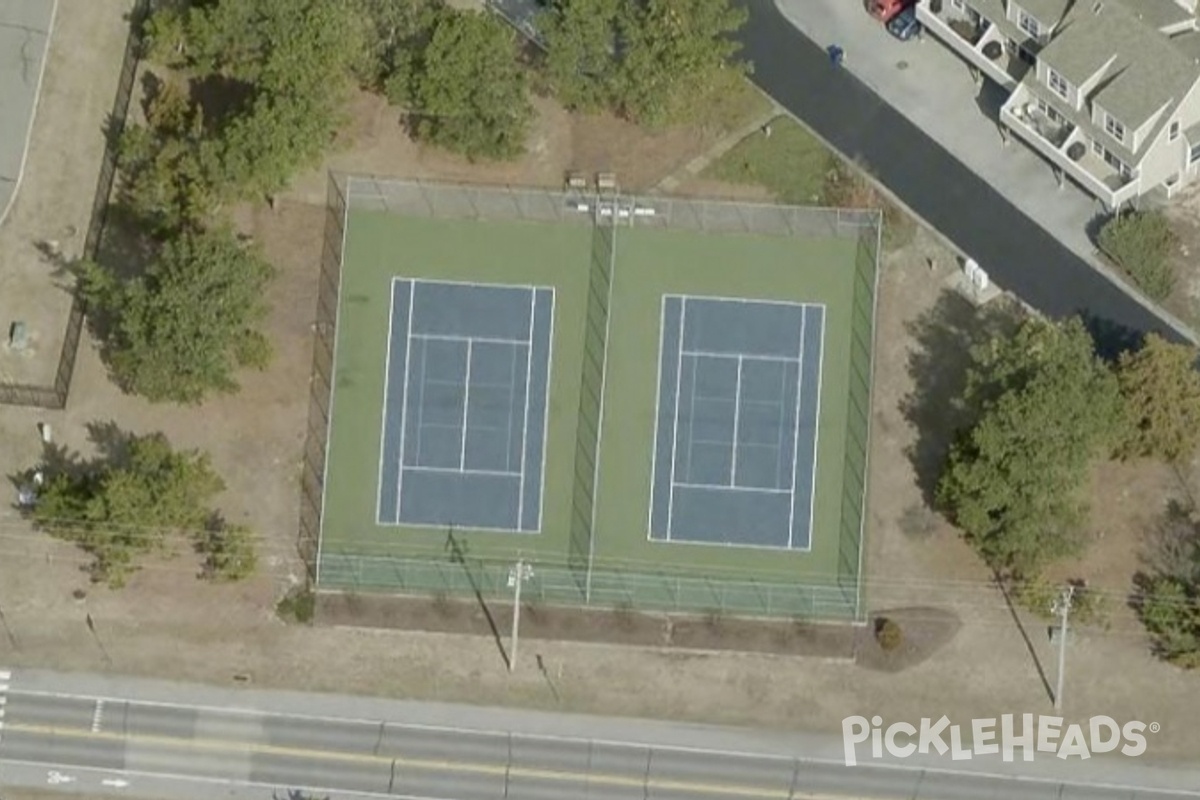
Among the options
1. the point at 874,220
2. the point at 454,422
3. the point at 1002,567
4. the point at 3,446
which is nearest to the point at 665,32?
the point at 874,220

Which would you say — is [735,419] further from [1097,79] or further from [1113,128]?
[1097,79]

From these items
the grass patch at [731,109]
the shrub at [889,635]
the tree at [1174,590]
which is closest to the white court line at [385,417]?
the grass patch at [731,109]

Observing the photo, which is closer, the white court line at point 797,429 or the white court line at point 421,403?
the white court line at point 797,429

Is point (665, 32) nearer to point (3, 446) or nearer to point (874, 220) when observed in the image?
point (874, 220)

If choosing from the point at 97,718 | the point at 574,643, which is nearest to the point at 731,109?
the point at 574,643

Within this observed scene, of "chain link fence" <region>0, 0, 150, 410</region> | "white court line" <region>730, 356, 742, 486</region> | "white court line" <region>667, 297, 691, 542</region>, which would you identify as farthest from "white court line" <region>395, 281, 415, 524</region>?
"chain link fence" <region>0, 0, 150, 410</region>

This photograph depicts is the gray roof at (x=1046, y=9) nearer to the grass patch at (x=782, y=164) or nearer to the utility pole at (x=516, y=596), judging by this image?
the grass patch at (x=782, y=164)
